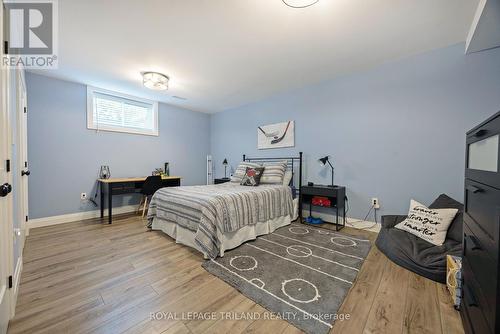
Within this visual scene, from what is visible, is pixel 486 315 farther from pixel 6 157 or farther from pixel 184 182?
pixel 184 182

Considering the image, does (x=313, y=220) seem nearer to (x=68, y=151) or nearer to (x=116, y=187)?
(x=116, y=187)

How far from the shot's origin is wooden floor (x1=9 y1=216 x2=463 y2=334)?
1218 mm

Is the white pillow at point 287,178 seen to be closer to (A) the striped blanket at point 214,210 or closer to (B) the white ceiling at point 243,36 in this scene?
(A) the striped blanket at point 214,210

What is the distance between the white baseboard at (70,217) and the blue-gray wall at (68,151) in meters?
0.07

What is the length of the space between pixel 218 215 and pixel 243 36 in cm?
195

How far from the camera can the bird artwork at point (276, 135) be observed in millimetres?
3787

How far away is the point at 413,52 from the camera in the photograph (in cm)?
248

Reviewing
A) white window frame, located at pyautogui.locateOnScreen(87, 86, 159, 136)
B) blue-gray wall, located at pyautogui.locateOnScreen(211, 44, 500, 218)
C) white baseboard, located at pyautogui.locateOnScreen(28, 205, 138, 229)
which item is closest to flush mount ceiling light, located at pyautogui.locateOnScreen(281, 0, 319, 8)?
blue-gray wall, located at pyautogui.locateOnScreen(211, 44, 500, 218)

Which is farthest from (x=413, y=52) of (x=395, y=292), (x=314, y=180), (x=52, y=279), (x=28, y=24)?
(x=52, y=279)

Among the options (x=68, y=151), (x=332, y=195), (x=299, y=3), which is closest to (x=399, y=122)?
(x=332, y=195)

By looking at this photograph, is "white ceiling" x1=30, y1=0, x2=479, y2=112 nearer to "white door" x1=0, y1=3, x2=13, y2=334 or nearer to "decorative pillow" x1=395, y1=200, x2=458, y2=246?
"white door" x1=0, y1=3, x2=13, y2=334

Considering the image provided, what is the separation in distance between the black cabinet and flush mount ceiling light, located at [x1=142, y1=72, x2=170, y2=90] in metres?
3.43

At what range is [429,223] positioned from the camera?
82.0 inches

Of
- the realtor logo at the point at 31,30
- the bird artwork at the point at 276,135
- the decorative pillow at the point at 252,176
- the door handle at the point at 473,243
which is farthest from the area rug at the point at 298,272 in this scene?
the realtor logo at the point at 31,30
